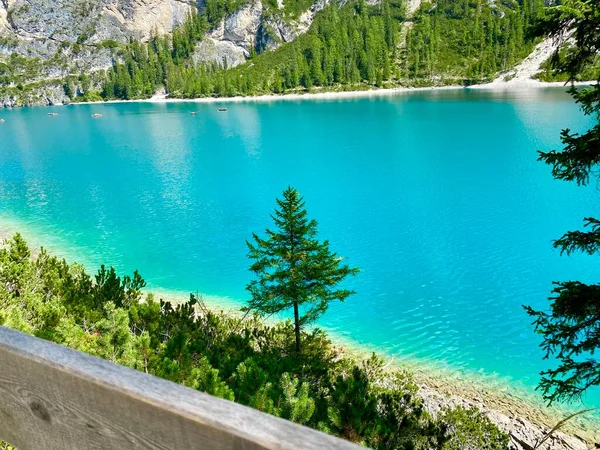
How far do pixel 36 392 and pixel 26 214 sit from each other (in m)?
43.1

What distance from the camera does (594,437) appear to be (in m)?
12.9

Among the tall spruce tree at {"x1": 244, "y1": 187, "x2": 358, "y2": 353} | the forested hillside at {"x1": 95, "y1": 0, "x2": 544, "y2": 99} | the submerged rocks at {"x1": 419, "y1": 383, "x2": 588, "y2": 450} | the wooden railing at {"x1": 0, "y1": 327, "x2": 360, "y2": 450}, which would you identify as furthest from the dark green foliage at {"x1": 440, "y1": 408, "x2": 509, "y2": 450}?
the forested hillside at {"x1": 95, "y1": 0, "x2": 544, "y2": 99}

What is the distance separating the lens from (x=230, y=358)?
12.1 metres

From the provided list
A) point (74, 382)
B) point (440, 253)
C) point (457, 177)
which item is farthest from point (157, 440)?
point (457, 177)

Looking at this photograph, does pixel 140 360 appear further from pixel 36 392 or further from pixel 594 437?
pixel 594 437

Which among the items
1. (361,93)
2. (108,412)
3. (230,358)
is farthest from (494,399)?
(361,93)

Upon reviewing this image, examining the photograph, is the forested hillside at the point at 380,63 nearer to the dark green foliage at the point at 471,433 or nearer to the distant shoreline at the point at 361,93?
the distant shoreline at the point at 361,93

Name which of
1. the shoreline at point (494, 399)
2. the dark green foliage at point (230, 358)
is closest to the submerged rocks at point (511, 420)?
the shoreline at point (494, 399)

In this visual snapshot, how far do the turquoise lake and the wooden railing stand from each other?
17217 millimetres

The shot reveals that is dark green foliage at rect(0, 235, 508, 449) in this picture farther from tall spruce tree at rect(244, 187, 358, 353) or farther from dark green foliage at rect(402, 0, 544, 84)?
dark green foliage at rect(402, 0, 544, 84)

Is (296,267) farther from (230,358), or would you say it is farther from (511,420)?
(511,420)

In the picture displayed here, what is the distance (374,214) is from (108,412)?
115 feet

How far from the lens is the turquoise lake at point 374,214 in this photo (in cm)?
2089

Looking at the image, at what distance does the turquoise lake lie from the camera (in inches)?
822
